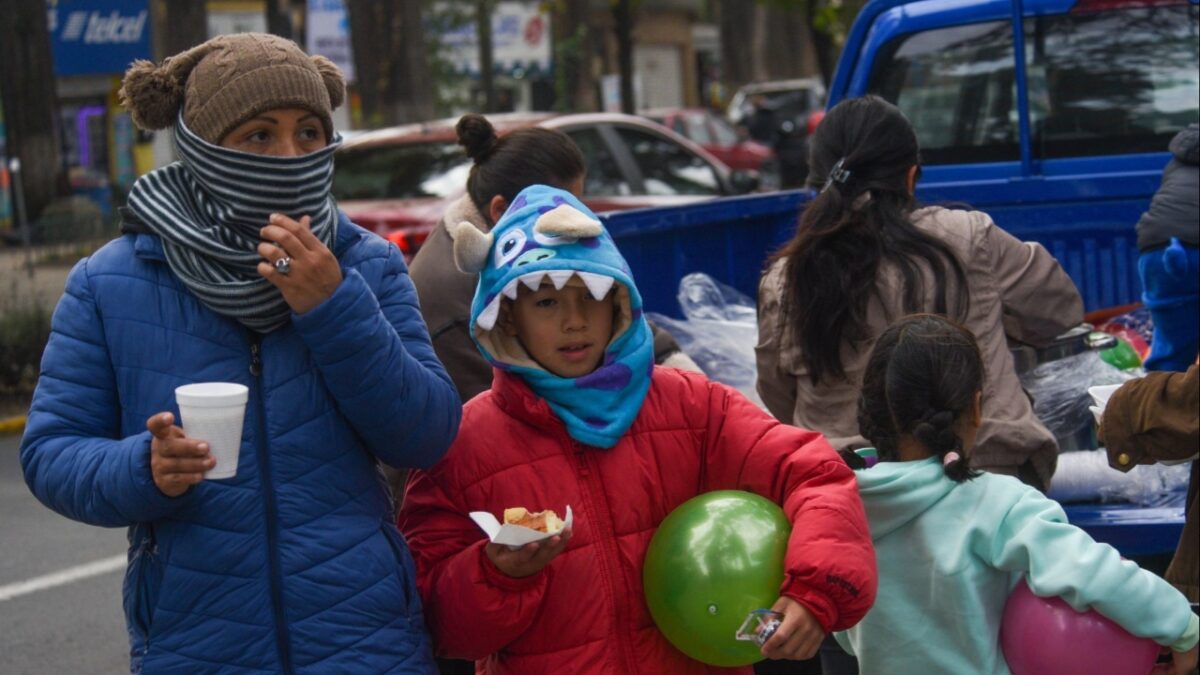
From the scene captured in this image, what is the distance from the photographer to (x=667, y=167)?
12266mm

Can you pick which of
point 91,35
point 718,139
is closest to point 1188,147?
point 718,139

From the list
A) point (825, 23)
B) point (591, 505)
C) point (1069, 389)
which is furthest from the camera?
point (825, 23)

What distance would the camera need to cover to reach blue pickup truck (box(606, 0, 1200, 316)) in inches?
217

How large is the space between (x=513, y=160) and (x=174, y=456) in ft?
6.11

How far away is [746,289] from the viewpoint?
609 cm

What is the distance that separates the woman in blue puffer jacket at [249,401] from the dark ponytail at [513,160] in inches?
55.5

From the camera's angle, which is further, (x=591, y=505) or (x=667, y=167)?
(x=667, y=167)

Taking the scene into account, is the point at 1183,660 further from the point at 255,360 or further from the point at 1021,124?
the point at 1021,124

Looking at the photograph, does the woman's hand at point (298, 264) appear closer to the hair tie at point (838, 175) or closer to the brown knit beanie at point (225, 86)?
the brown knit beanie at point (225, 86)

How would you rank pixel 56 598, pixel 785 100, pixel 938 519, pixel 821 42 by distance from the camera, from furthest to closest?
pixel 785 100 < pixel 821 42 < pixel 56 598 < pixel 938 519

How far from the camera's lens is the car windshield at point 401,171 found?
34.2ft

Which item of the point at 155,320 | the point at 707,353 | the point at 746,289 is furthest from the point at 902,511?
the point at 746,289

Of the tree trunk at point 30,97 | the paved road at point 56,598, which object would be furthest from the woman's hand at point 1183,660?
the tree trunk at point 30,97

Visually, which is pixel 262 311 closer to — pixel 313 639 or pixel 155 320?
pixel 155 320
